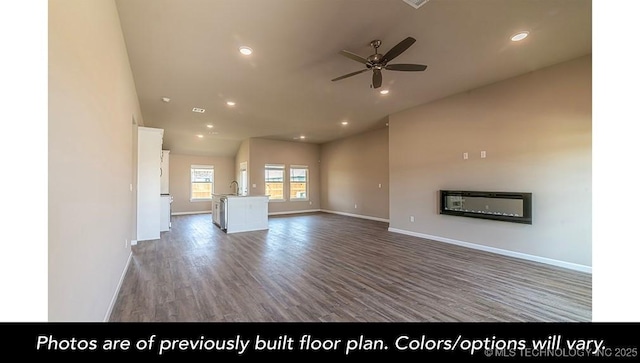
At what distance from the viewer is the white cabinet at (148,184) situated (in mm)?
5195

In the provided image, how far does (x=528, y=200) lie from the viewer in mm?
3932

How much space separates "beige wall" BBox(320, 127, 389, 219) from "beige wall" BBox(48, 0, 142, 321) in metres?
6.76

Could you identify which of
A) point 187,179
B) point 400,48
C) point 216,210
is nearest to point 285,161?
point 216,210

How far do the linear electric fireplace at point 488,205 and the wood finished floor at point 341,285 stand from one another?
672mm

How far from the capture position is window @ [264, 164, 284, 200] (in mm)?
9641

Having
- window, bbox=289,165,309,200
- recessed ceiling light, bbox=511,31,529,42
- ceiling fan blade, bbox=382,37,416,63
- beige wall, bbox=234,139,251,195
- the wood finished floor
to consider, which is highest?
recessed ceiling light, bbox=511,31,529,42

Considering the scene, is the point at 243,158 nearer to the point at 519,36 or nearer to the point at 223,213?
the point at 223,213

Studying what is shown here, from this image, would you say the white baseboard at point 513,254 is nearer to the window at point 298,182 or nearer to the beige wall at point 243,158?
the window at point 298,182

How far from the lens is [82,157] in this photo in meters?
1.57

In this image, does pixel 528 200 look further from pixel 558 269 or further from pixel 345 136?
pixel 345 136

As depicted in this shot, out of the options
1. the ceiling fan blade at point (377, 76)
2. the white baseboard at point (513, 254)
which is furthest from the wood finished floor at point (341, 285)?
the ceiling fan blade at point (377, 76)

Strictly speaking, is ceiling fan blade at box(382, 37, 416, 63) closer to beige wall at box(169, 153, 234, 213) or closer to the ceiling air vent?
the ceiling air vent

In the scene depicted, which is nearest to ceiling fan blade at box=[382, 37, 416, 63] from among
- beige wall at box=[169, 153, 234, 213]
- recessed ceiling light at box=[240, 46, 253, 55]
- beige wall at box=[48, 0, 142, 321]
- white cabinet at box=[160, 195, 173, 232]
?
recessed ceiling light at box=[240, 46, 253, 55]

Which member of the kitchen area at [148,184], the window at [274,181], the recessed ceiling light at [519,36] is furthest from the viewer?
the window at [274,181]
